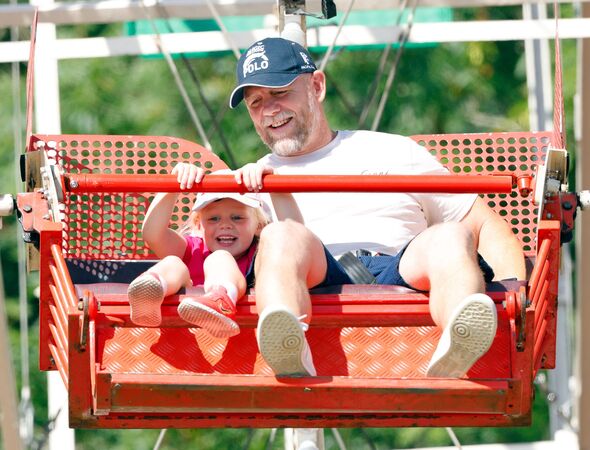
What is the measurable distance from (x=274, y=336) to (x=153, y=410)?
0.37 meters

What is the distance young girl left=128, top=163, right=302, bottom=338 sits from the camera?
530 centimetres

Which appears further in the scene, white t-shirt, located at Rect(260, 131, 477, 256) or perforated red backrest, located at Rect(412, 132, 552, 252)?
perforated red backrest, located at Rect(412, 132, 552, 252)

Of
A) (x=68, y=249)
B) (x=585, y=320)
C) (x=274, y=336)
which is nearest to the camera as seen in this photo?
(x=274, y=336)

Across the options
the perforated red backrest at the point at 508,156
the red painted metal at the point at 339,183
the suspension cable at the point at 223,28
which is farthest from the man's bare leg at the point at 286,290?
the suspension cable at the point at 223,28

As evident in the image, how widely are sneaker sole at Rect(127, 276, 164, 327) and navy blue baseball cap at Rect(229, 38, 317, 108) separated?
3.33 feet

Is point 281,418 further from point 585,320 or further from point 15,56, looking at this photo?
point 15,56

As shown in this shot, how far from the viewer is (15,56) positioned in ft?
27.4

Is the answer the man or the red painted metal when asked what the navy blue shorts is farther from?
the red painted metal

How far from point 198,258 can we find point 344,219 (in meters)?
0.44

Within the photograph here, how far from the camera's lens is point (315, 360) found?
5418 millimetres

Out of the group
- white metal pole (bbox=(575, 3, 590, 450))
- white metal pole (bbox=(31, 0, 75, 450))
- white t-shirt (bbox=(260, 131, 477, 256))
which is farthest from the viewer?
white metal pole (bbox=(31, 0, 75, 450))

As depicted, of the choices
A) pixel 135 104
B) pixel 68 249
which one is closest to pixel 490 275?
pixel 68 249

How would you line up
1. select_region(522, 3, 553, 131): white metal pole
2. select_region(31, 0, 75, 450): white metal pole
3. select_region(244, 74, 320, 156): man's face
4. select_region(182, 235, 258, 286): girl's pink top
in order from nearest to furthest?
select_region(182, 235, 258, 286): girl's pink top < select_region(244, 74, 320, 156): man's face < select_region(31, 0, 75, 450): white metal pole < select_region(522, 3, 553, 131): white metal pole

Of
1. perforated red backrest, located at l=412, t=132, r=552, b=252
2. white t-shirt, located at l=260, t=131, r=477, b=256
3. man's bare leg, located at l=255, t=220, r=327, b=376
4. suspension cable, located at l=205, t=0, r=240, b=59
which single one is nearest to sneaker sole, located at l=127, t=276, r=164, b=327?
man's bare leg, located at l=255, t=220, r=327, b=376
